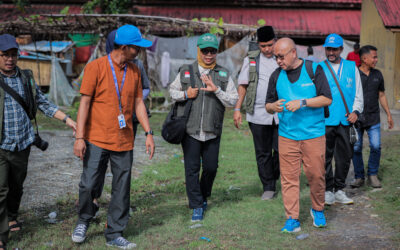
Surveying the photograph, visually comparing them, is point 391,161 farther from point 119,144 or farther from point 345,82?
point 119,144

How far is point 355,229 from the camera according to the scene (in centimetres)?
496

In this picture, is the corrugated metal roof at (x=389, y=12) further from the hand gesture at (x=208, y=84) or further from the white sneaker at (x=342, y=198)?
the hand gesture at (x=208, y=84)

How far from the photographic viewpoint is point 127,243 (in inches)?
173

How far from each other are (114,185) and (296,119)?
1923mm

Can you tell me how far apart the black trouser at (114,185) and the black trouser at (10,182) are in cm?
65

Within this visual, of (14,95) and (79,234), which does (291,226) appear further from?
(14,95)

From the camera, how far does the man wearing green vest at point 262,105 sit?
602 centimetres

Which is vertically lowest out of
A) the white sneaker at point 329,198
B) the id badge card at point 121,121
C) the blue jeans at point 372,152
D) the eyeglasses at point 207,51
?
the white sneaker at point 329,198

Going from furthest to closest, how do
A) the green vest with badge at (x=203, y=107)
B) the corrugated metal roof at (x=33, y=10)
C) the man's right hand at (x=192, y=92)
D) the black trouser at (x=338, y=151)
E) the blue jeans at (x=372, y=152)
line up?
1. the corrugated metal roof at (x=33, y=10)
2. the blue jeans at (x=372, y=152)
3. the black trouser at (x=338, y=151)
4. the green vest with badge at (x=203, y=107)
5. the man's right hand at (x=192, y=92)

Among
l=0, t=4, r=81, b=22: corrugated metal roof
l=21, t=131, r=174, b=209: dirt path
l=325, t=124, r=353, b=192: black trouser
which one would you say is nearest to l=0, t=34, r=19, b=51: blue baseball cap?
l=21, t=131, r=174, b=209: dirt path

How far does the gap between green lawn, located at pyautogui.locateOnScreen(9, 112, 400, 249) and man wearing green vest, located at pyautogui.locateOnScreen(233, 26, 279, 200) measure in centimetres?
42

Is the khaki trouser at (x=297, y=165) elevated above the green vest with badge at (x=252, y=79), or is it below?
below


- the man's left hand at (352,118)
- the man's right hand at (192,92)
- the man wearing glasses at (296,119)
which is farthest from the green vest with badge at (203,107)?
the man's left hand at (352,118)

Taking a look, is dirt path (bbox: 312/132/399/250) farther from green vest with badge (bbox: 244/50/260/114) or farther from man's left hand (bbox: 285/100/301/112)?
green vest with badge (bbox: 244/50/260/114)
